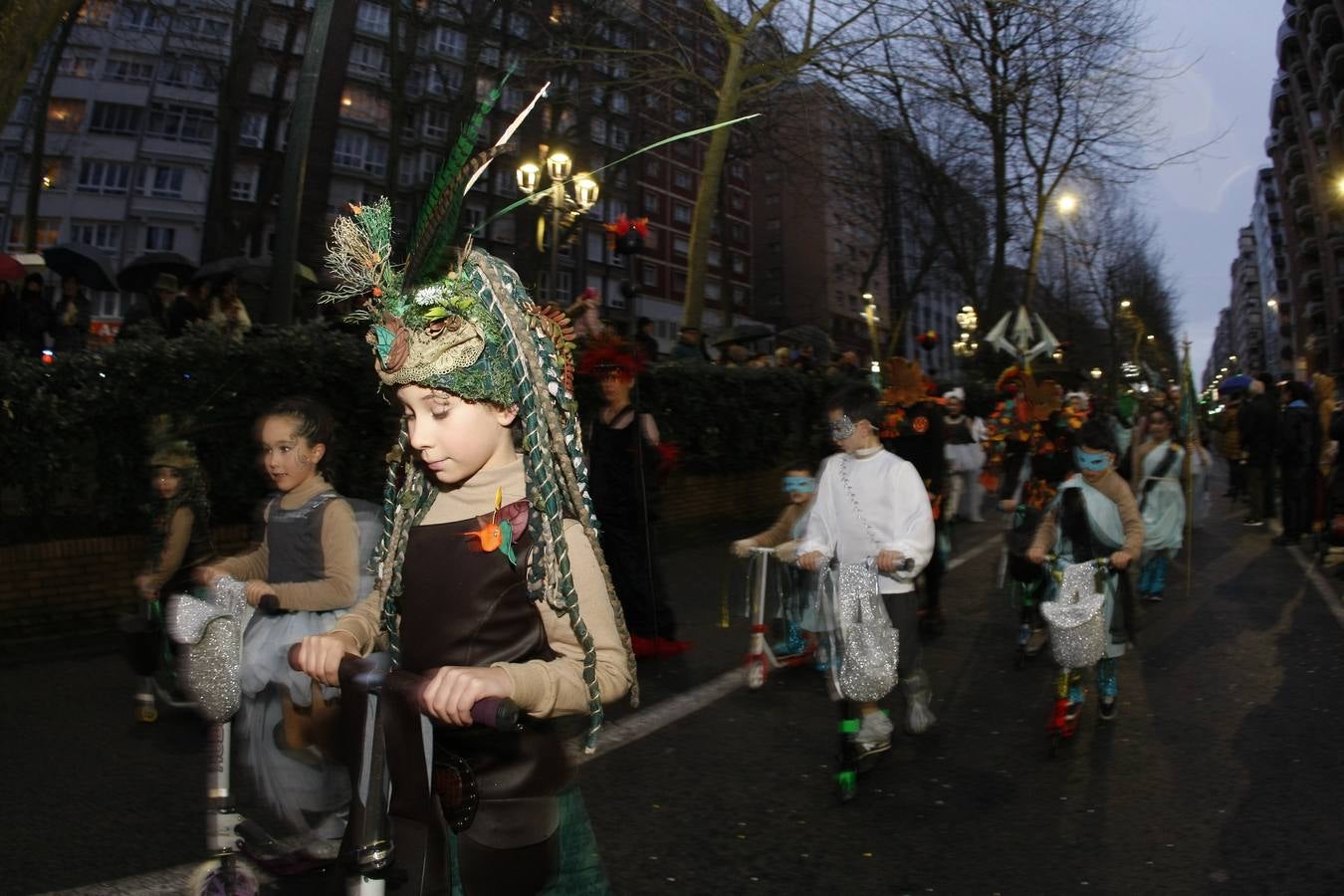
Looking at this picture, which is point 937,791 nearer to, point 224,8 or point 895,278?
point 224,8

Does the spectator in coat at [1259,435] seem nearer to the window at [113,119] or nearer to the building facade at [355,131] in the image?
the building facade at [355,131]

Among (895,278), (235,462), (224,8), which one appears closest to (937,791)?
(235,462)

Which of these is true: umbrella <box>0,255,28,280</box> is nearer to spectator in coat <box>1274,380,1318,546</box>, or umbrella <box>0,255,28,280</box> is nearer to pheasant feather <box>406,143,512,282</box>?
pheasant feather <box>406,143,512,282</box>

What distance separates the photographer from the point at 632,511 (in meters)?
8.03

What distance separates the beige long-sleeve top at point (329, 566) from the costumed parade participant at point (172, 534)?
1.62 m

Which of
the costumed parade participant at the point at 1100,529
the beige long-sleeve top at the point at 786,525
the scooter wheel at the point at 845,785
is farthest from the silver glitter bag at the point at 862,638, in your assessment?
the beige long-sleeve top at the point at 786,525

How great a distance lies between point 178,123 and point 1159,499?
5927 centimetres

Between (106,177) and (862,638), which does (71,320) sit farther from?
(106,177)

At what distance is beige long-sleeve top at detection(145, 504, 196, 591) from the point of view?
229 inches

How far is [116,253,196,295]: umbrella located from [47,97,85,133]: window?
4626 centimetres

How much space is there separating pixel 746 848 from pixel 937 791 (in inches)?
46.4

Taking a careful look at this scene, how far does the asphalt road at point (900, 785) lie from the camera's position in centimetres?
425

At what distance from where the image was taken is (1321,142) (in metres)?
73.4

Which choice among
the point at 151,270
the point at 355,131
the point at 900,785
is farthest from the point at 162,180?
the point at 900,785
